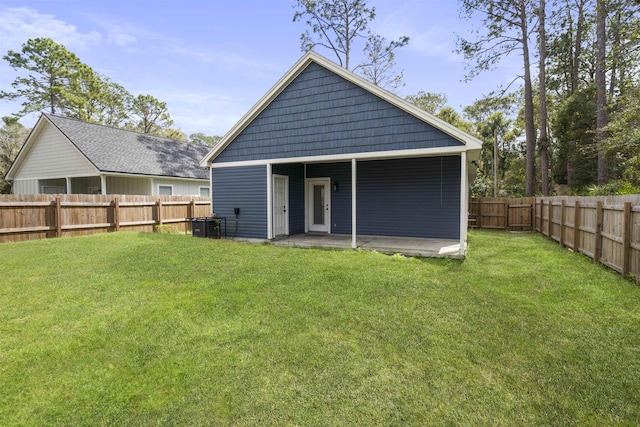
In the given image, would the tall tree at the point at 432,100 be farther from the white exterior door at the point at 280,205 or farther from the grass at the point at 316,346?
the grass at the point at 316,346

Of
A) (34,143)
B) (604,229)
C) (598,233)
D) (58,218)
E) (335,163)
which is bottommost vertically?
(598,233)

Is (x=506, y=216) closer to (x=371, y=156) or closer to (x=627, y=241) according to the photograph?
(x=627, y=241)

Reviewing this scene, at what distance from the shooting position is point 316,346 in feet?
11.4

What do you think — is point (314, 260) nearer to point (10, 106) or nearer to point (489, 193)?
point (489, 193)

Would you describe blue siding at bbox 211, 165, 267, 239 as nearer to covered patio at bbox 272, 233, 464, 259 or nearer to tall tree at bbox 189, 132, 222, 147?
covered patio at bbox 272, 233, 464, 259

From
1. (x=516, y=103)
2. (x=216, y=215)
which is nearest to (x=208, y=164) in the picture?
(x=216, y=215)

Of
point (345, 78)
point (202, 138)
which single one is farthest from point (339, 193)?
point (202, 138)

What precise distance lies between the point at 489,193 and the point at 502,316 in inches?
1028

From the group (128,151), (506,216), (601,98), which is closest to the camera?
(601,98)

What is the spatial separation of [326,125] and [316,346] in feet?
22.9

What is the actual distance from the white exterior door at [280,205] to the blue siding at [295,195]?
18 cm

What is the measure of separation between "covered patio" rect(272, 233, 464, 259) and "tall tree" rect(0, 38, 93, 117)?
25.5 meters

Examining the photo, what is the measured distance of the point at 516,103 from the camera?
31547 mm

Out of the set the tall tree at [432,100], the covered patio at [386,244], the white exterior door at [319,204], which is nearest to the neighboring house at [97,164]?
the white exterior door at [319,204]
